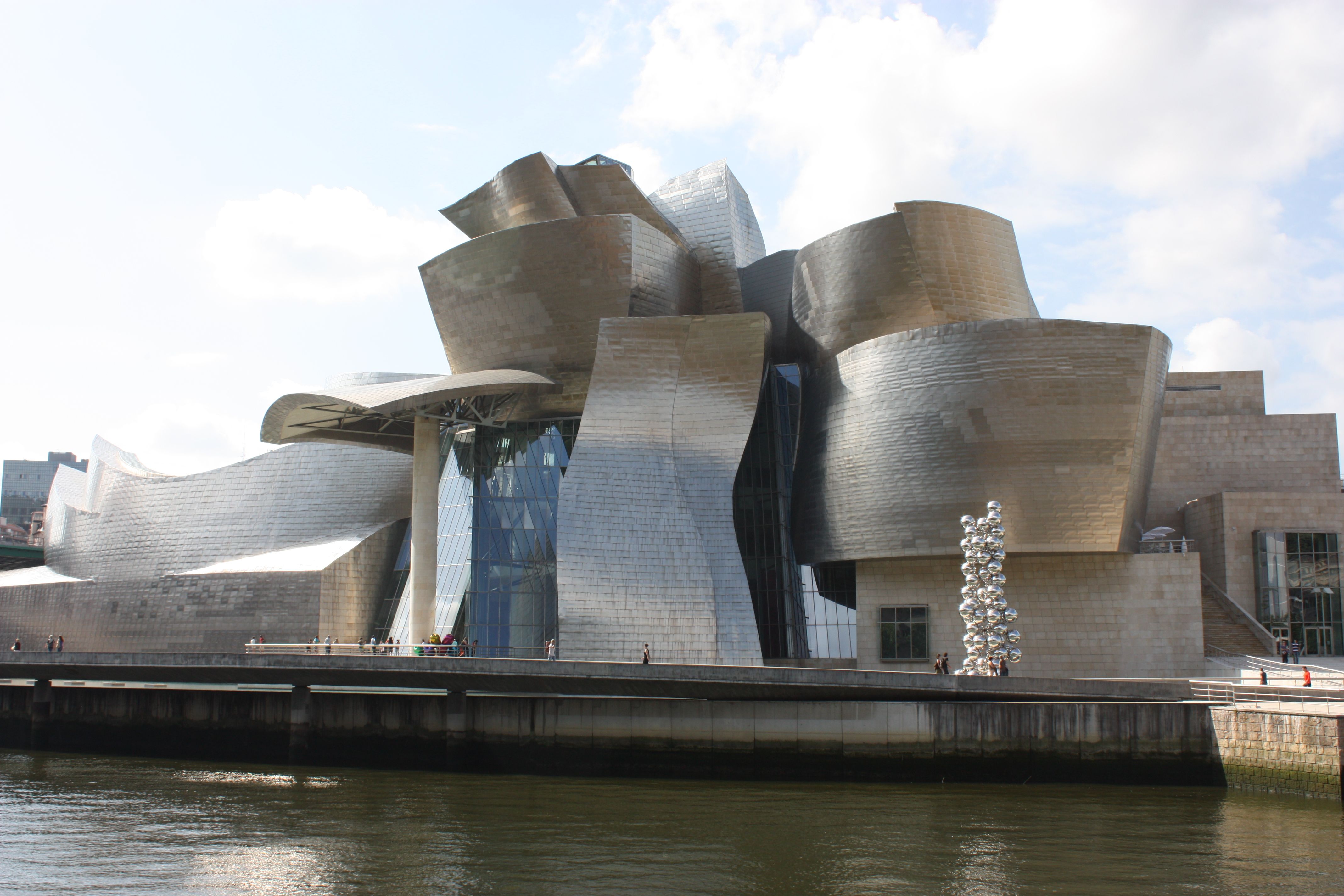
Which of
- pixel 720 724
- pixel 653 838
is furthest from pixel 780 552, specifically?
pixel 653 838

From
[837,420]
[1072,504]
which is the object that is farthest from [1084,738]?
[837,420]

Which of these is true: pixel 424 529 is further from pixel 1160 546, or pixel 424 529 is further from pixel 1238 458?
pixel 1238 458

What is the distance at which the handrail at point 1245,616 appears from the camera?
34.0 meters

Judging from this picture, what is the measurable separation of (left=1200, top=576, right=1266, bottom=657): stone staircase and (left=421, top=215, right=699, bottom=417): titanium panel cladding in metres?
19.7

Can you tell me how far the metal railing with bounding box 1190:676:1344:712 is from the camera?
2152 centimetres

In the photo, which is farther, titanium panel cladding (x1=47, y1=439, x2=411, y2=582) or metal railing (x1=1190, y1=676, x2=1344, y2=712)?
titanium panel cladding (x1=47, y1=439, x2=411, y2=582)

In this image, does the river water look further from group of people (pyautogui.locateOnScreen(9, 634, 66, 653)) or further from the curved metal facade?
the curved metal facade

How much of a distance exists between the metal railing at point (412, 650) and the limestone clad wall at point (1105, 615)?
41.9ft

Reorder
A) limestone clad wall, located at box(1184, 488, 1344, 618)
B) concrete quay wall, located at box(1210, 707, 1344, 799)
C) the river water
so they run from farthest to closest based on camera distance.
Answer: limestone clad wall, located at box(1184, 488, 1344, 618)
concrete quay wall, located at box(1210, 707, 1344, 799)
the river water

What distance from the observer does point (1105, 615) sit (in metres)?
32.4

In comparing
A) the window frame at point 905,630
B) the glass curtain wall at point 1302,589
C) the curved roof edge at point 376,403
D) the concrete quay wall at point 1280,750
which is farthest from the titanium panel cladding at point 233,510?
the glass curtain wall at point 1302,589

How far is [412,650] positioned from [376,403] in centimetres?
739

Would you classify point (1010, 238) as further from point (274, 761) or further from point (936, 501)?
point (274, 761)

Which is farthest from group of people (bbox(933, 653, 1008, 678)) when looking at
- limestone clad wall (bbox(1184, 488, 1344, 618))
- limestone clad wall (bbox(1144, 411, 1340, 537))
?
limestone clad wall (bbox(1144, 411, 1340, 537))
